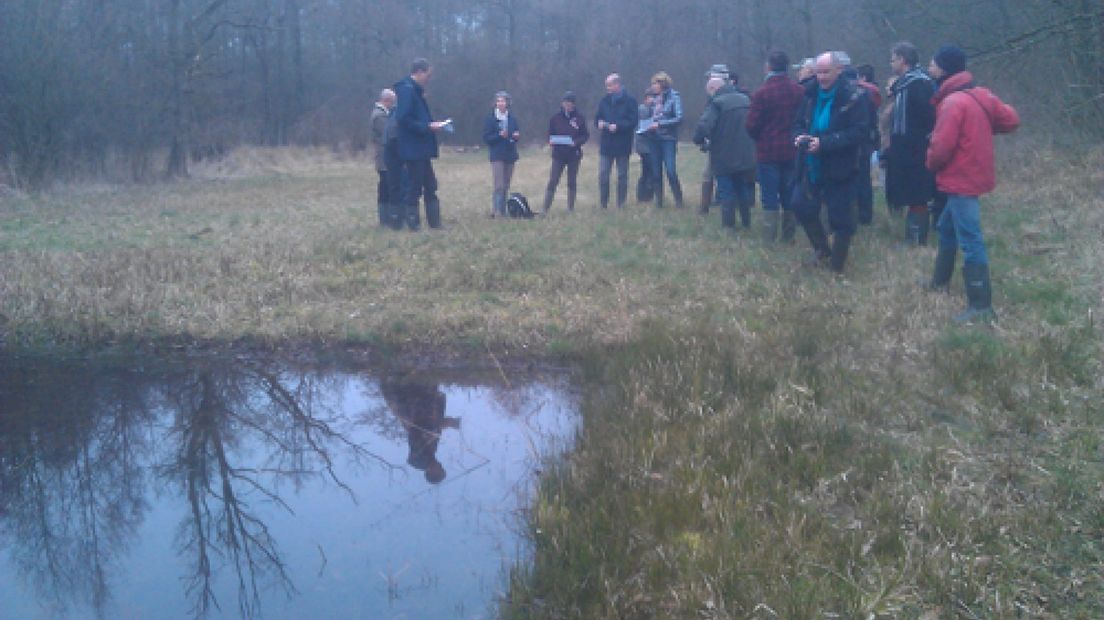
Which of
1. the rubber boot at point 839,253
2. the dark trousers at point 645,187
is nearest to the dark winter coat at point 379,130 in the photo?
the dark trousers at point 645,187

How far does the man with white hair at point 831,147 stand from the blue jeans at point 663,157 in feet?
13.8

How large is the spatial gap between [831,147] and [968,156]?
129 centimetres

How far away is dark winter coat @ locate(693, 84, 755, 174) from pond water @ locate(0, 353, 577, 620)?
15.4 feet

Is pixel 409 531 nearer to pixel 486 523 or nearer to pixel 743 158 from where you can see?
pixel 486 523

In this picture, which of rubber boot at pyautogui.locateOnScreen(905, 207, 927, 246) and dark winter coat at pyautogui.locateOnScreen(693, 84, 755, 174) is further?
dark winter coat at pyautogui.locateOnScreen(693, 84, 755, 174)

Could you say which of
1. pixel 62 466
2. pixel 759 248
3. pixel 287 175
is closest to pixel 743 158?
pixel 759 248

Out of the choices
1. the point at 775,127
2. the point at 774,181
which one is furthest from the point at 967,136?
the point at 774,181

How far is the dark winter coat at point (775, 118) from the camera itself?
362 inches

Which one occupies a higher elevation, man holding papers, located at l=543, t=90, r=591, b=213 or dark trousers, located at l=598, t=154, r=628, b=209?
man holding papers, located at l=543, t=90, r=591, b=213

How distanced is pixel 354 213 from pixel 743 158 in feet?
22.1

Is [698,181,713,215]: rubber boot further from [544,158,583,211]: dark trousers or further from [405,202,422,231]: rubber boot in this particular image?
[405,202,422,231]: rubber boot

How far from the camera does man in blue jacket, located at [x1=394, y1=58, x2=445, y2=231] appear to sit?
10.9m

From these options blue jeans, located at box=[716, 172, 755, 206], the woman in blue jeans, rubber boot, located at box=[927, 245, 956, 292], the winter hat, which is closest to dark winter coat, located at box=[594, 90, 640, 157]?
the woman in blue jeans

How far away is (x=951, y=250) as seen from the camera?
23.7 ft
